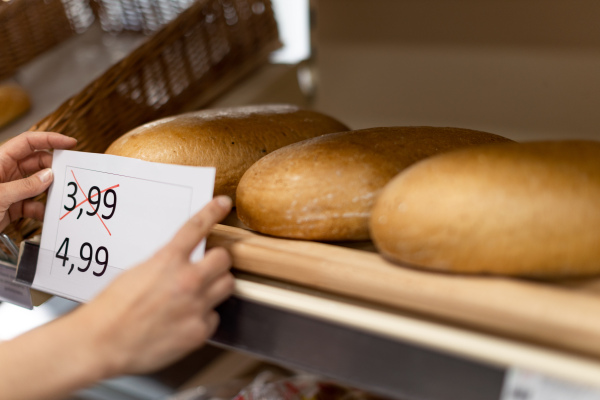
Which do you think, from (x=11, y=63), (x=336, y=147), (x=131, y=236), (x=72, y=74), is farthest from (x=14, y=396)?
(x=11, y=63)

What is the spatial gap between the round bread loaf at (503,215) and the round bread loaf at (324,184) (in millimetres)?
88

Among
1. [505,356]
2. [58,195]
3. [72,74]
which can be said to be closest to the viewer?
[505,356]

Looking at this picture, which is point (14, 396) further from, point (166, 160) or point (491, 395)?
point (491, 395)

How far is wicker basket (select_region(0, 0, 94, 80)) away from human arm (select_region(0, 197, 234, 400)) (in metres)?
1.03

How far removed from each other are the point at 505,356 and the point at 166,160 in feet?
1.76

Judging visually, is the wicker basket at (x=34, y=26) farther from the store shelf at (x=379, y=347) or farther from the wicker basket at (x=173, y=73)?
the store shelf at (x=379, y=347)

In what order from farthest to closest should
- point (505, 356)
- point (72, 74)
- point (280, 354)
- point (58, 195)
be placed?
1. point (72, 74)
2. point (58, 195)
3. point (280, 354)
4. point (505, 356)

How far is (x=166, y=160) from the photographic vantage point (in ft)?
2.63

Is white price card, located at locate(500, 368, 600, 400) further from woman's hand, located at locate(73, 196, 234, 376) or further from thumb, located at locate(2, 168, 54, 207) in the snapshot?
thumb, located at locate(2, 168, 54, 207)

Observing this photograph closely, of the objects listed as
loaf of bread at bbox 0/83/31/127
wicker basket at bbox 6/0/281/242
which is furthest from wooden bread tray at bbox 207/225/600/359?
loaf of bread at bbox 0/83/31/127

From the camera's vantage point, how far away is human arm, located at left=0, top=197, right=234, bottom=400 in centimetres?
54

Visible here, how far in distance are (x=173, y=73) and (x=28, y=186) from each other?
1.73ft

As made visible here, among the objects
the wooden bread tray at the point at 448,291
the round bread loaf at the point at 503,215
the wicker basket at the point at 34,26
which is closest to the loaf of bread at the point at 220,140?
the wooden bread tray at the point at 448,291

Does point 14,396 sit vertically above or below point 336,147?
below
